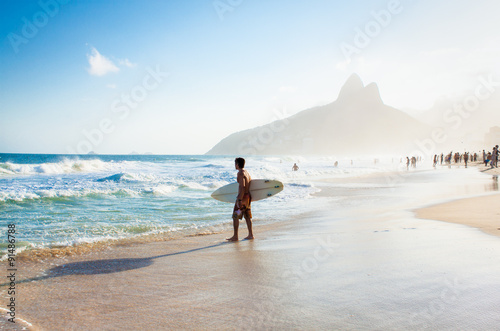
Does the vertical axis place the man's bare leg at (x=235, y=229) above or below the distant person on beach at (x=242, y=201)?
below

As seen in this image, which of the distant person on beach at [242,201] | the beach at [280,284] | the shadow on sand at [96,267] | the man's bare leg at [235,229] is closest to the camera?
the beach at [280,284]

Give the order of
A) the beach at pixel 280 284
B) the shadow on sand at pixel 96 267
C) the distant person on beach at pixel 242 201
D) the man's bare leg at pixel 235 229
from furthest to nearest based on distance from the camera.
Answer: the distant person on beach at pixel 242 201 → the man's bare leg at pixel 235 229 → the shadow on sand at pixel 96 267 → the beach at pixel 280 284

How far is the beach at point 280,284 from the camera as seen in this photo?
9.25 ft

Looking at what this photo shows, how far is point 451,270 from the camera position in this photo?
3.83 metres

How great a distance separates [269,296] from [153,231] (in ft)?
17.3

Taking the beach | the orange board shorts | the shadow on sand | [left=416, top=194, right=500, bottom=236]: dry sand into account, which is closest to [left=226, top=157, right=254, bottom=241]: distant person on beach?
the orange board shorts

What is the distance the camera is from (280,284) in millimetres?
3715

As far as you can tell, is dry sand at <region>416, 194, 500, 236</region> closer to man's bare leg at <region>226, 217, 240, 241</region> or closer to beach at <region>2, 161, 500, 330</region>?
beach at <region>2, 161, 500, 330</region>

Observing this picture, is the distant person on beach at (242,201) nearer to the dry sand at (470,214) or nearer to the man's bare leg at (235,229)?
the man's bare leg at (235,229)

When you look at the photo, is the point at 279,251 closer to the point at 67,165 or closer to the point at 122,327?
the point at 122,327

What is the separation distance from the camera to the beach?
9.25 ft

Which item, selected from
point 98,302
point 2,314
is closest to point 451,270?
point 98,302

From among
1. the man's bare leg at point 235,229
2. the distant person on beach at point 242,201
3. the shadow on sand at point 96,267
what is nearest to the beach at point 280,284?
the shadow on sand at point 96,267

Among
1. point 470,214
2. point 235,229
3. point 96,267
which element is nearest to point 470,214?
point 470,214
